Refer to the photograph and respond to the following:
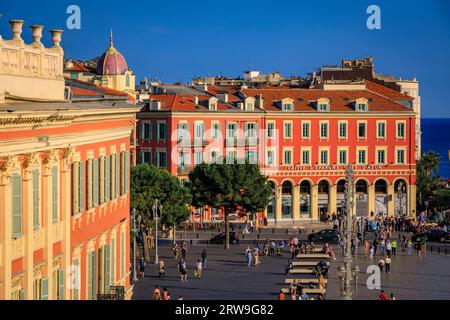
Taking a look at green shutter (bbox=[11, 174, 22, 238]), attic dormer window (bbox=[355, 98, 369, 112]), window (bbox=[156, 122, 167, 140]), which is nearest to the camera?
green shutter (bbox=[11, 174, 22, 238])

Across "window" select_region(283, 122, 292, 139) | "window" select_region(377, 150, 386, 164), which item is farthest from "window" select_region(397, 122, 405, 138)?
"window" select_region(283, 122, 292, 139)

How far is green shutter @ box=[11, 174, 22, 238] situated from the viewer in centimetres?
2403

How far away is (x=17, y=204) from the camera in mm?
24297

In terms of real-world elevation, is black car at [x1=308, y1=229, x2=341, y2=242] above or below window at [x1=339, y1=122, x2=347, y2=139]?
below

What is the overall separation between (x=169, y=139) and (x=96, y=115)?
51752 millimetres

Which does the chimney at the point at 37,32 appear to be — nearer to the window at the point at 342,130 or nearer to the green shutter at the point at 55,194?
the green shutter at the point at 55,194

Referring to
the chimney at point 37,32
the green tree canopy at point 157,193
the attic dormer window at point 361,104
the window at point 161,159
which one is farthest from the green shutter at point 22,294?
the attic dormer window at point 361,104

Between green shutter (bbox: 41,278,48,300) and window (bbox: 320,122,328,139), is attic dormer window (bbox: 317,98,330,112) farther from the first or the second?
green shutter (bbox: 41,278,48,300)

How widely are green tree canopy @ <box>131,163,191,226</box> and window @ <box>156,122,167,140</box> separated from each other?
680 inches

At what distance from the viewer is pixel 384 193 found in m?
89.2

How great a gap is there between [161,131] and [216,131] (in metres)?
3.16

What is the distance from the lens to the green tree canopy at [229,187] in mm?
71625
